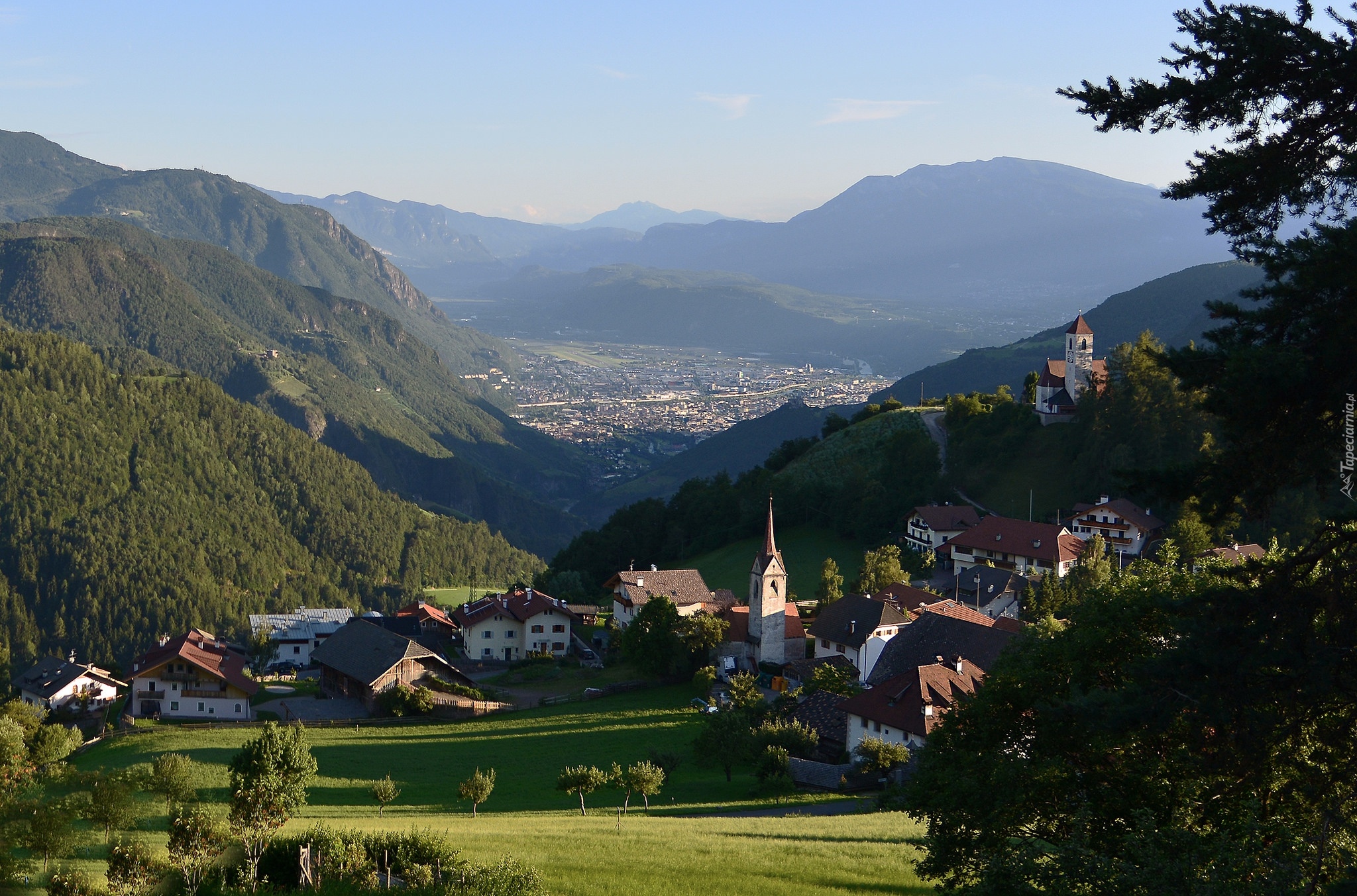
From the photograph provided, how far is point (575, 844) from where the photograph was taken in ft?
85.0

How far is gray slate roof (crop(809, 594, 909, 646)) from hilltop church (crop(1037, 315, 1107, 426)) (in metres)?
40.1

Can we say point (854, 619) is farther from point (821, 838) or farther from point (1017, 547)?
point (821, 838)

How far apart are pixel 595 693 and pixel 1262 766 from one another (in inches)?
1866

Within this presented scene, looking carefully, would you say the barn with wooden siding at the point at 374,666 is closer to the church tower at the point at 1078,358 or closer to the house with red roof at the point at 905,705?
the house with red roof at the point at 905,705

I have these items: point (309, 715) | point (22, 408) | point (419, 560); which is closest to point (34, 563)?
point (22, 408)

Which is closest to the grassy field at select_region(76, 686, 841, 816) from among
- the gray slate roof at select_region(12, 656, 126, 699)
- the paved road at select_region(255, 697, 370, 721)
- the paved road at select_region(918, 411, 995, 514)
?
the paved road at select_region(255, 697, 370, 721)

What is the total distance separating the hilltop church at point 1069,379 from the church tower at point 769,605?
41.1 metres

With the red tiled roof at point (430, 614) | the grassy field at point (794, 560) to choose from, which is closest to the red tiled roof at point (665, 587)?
the grassy field at point (794, 560)

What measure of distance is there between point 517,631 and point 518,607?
151 cm

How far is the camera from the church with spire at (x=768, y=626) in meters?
59.5

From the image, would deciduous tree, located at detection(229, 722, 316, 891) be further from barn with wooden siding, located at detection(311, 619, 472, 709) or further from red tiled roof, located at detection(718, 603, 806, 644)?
red tiled roof, located at detection(718, 603, 806, 644)

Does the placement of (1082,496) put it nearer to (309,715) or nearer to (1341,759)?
(309,715)

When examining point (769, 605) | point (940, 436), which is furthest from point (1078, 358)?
point (769, 605)

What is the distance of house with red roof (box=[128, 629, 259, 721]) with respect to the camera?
61281mm
